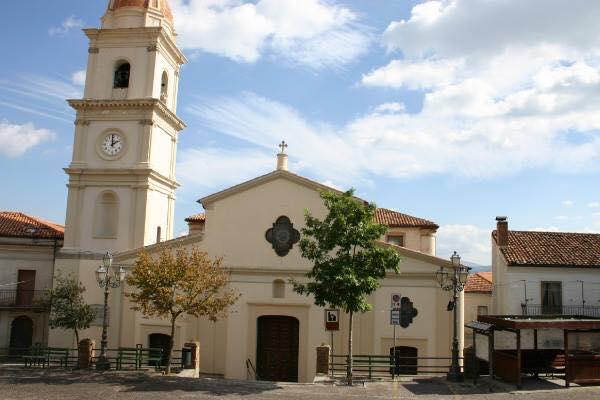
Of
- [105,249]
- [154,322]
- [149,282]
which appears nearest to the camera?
[149,282]

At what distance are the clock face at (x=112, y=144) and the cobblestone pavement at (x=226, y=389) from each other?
12.4 metres

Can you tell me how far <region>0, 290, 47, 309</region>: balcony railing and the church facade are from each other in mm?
3887

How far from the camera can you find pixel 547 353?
21.9 meters

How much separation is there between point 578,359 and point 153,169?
20.7 meters

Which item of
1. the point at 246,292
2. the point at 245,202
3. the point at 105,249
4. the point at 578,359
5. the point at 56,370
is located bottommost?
the point at 56,370

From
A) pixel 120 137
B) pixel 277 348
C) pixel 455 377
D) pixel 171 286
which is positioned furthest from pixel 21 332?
pixel 455 377

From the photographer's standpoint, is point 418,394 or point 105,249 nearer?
point 418,394

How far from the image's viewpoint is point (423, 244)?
35688 mm

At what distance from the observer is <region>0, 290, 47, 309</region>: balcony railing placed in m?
32.8

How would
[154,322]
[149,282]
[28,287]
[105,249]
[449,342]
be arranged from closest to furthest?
1. [149,282]
2. [449,342]
3. [154,322]
4. [105,249]
5. [28,287]

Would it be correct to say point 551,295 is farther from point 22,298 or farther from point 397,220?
point 22,298

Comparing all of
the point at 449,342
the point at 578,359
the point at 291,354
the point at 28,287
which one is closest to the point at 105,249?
the point at 28,287

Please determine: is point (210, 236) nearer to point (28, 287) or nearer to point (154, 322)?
point (154, 322)

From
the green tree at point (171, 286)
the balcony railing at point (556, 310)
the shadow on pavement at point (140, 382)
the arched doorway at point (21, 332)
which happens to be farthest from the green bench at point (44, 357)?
the balcony railing at point (556, 310)
